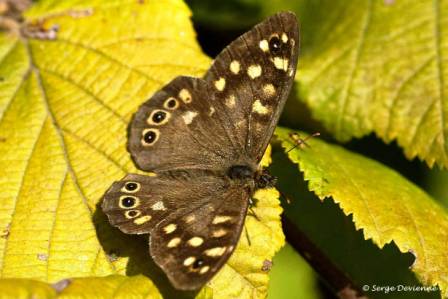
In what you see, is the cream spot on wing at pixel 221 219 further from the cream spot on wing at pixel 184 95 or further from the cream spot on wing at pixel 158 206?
the cream spot on wing at pixel 184 95

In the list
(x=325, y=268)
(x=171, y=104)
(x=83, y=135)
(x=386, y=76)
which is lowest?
(x=325, y=268)

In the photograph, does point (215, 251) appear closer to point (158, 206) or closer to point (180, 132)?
point (158, 206)

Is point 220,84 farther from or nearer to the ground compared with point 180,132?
farther from the ground

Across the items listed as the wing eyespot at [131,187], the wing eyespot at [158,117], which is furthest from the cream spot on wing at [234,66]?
the wing eyespot at [131,187]

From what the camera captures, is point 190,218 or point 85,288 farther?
point 190,218

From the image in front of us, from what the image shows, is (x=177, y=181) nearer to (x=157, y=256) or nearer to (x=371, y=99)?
(x=157, y=256)

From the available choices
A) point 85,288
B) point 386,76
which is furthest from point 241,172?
point 386,76

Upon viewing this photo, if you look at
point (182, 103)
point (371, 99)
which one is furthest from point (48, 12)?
point (371, 99)
